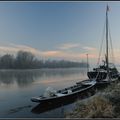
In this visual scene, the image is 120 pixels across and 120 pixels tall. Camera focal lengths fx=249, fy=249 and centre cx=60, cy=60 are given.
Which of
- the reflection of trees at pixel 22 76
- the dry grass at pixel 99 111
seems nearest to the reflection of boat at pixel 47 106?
the dry grass at pixel 99 111

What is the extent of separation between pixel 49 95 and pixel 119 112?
359 inches

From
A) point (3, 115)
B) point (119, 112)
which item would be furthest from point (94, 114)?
point (3, 115)

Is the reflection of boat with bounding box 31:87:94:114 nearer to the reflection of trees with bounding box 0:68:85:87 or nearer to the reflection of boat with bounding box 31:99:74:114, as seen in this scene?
the reflection of boat with bounding box 31:99:74:114

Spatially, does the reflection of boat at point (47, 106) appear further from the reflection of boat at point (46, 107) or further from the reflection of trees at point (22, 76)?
the reflection of trees at point (22, 76)

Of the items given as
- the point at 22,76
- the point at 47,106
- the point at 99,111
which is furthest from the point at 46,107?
the point at 22,76

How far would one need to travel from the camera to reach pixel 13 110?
14.9 meters

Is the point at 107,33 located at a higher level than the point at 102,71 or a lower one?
higher

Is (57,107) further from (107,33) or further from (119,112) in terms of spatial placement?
(107,33)

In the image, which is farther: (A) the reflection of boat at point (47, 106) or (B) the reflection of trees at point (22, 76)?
(B) the reflection of trees at point (22, 76)

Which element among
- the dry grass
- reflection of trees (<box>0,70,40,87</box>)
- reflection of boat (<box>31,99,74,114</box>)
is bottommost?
reflection of boat (<box>31,99,74,114</box>)

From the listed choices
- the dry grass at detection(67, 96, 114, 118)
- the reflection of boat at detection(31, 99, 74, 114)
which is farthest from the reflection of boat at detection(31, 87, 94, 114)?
the dry grass at detection(67, 96, 114, 118)

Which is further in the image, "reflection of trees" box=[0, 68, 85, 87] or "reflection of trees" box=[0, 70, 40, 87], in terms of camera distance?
"reflection of trees" box=[0, 68, 85, 87]

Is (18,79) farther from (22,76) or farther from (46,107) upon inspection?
(46,107)

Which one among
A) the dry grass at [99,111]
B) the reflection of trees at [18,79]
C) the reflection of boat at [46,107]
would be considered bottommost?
the reflection of boat at [46,107]
